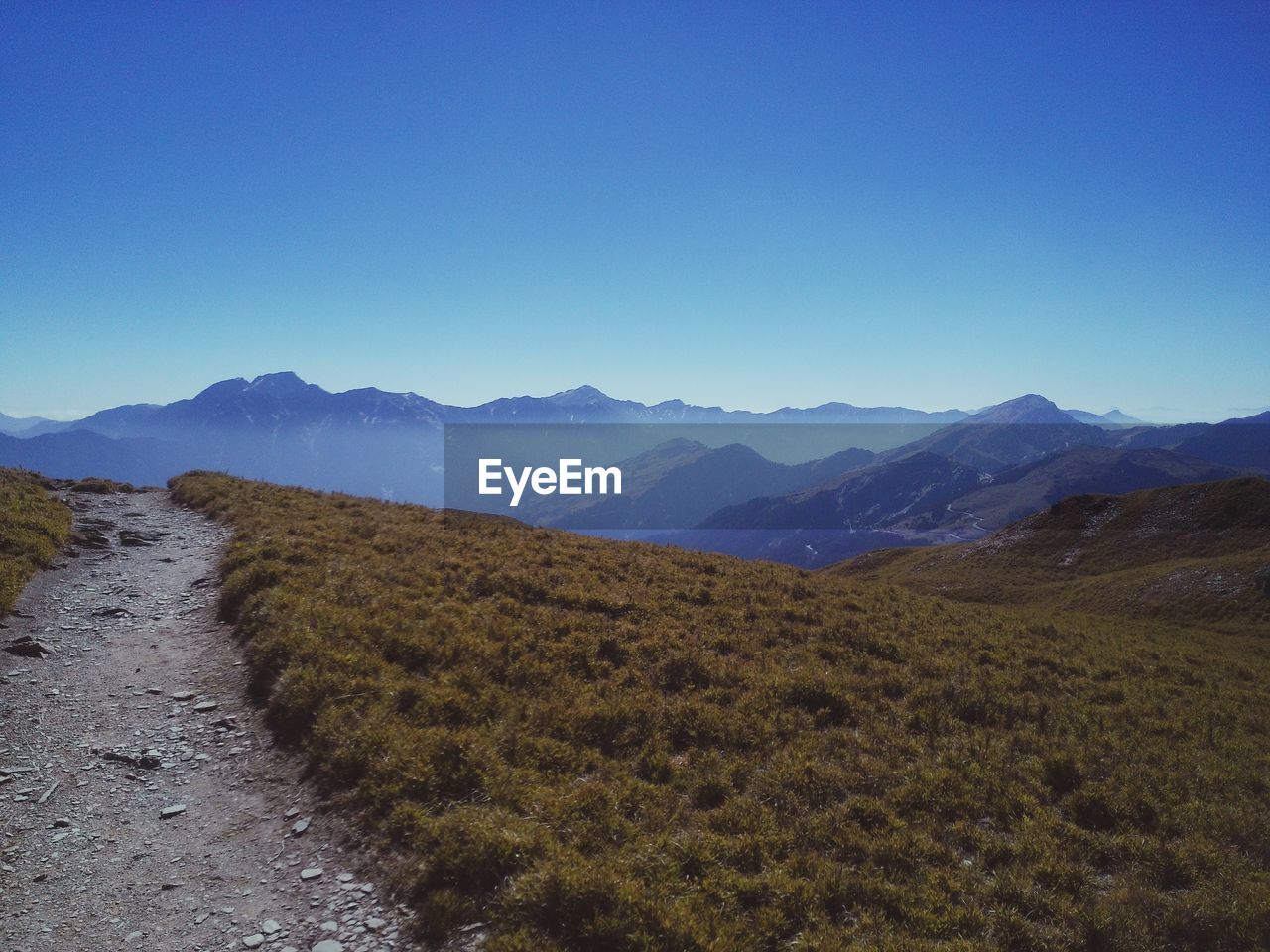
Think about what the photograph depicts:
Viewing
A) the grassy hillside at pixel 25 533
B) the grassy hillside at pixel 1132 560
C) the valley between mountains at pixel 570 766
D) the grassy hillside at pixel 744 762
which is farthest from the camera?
the grassy hillside at pixel 1132 560

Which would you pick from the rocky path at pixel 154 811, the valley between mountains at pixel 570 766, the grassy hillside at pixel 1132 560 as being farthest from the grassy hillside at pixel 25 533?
the grassy hillside at pixel 1132 560

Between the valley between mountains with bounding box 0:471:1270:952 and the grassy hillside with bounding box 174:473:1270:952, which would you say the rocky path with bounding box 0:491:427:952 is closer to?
the valley between mountains with bounding box 0:471:1270:952

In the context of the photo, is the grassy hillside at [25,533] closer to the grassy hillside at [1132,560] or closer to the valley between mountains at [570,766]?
the valley between mountains at [570,766]

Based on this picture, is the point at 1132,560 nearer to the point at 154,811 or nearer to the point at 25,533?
the point at 154,811

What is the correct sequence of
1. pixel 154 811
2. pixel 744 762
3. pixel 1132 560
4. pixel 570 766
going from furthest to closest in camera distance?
pixel 1132 560 → pixel 744 762 → pixel 570 766 → pixel 154 811

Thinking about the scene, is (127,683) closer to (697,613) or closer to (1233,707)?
(697,613)

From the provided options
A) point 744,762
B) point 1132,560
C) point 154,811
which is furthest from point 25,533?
point 1132,560
